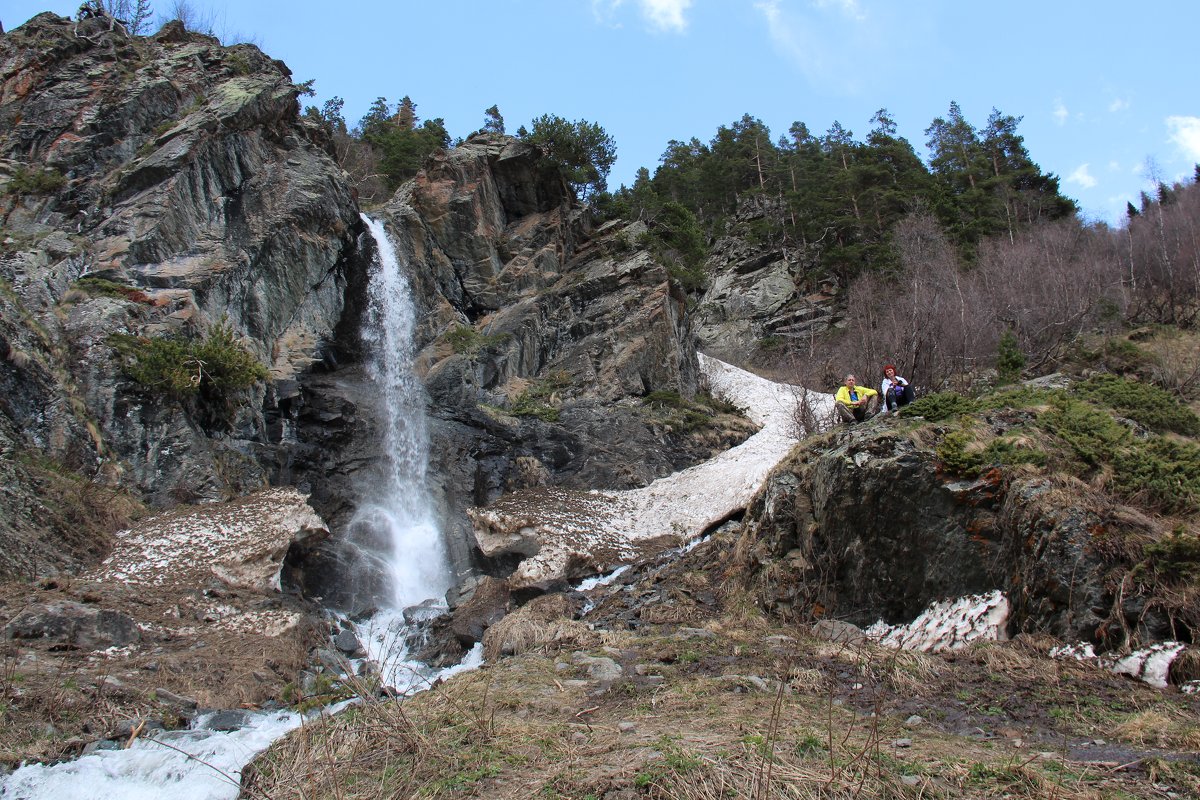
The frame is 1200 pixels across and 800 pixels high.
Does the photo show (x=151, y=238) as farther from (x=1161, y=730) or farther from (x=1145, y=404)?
(x=1161, y=730)

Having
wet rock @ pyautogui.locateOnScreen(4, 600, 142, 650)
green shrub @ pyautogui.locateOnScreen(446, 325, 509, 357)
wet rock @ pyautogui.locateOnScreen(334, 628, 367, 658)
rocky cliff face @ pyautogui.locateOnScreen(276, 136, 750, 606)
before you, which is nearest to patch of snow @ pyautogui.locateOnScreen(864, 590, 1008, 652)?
wet rock @ pyautogui.locateOnScreen(334, 628, 367, 658)

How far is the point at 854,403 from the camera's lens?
13.2m

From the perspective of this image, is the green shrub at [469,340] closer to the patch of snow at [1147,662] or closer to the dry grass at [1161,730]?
the patch of snow at [1147,662]

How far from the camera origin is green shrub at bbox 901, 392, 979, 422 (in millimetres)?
10422

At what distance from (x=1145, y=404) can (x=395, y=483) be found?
18425mm

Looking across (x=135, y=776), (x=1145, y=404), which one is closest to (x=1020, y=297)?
(x=1145, y=404)

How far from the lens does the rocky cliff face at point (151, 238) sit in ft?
55.6

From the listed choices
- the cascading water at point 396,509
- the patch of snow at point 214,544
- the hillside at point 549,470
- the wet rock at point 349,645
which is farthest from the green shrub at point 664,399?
the wet rock at point 349,645

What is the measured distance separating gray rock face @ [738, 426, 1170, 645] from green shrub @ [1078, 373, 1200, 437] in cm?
401

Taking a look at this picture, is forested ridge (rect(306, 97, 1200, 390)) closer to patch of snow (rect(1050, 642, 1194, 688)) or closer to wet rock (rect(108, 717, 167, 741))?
patch of snow (rect(1050, 642, 1194, 688))

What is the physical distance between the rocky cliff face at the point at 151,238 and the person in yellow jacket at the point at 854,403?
14.4 meters

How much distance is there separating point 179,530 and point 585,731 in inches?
486

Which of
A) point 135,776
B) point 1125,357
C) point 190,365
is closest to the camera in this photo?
point 135,776

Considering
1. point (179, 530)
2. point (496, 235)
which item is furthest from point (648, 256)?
point (179, 530)
